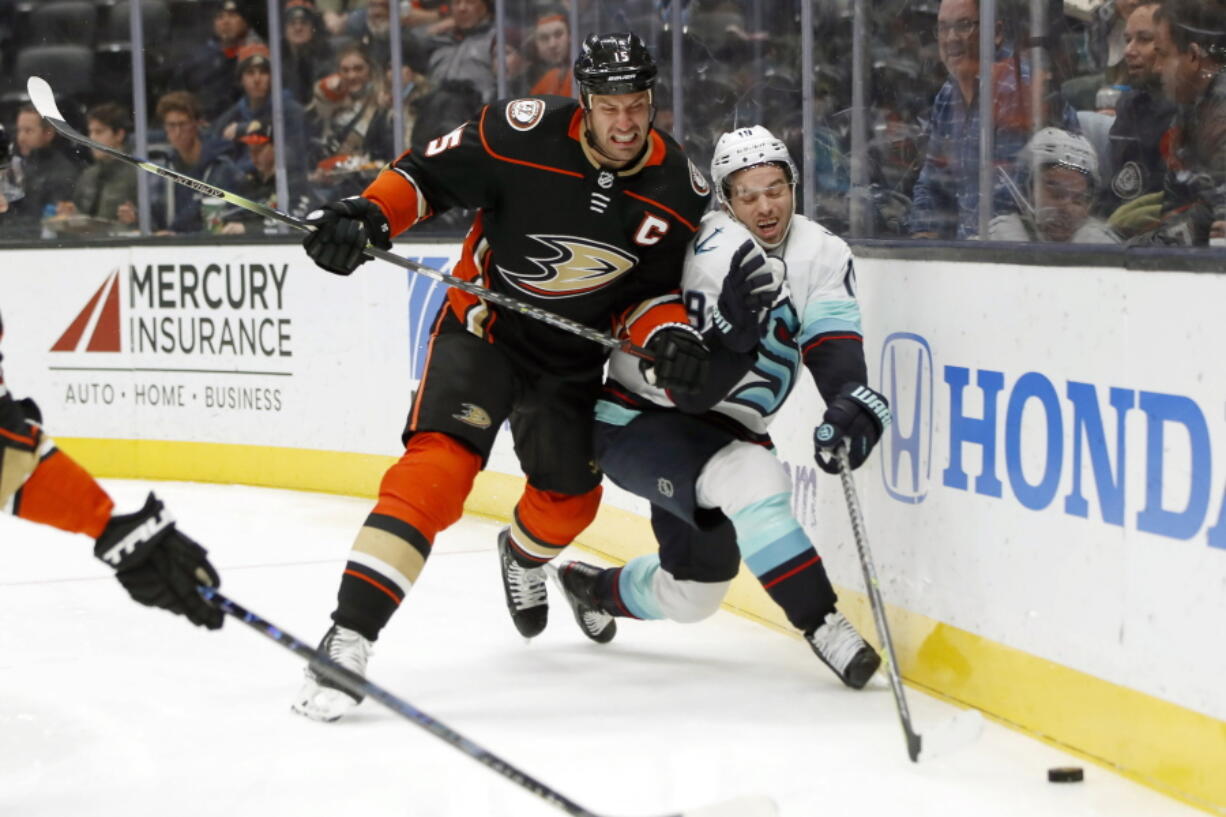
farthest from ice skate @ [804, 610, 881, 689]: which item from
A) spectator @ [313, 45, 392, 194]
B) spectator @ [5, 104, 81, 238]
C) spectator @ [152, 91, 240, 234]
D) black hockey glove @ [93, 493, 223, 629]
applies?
spectator @ [5, 104, 81, 238]

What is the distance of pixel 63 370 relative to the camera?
20.4 feet

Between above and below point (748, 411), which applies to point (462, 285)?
above

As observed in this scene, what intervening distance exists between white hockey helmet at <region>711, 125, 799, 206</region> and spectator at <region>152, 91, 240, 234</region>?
12.0 feet

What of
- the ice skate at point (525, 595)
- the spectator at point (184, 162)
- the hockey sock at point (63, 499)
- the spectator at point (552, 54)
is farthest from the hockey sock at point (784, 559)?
the spectator at point (184, 162)

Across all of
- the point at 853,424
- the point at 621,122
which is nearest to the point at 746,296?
the point at 853,424

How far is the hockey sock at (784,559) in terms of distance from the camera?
9.50ft

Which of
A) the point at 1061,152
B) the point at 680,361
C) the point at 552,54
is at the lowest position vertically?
the point at 680,361

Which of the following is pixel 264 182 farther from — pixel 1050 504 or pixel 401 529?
pixel 1050 504

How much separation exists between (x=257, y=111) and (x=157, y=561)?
4407mm

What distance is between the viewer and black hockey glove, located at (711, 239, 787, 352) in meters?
2.82

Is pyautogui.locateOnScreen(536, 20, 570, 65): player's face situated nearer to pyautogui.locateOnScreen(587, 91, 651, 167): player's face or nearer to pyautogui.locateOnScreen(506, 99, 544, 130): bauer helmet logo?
pyautogui.locateOnScreen(506, 99, 544, 130): bauer helmet logo

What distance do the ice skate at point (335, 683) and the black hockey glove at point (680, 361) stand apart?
2.34 ft

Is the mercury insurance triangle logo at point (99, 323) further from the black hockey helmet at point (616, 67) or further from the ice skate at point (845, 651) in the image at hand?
the ice skate at point (845, 651)

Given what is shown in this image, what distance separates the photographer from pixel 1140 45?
2838 mm
